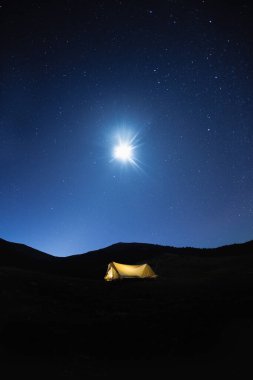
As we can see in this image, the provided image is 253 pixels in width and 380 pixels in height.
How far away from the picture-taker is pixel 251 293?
21484 mm

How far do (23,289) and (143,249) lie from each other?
6570 cm

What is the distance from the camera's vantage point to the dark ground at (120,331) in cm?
992

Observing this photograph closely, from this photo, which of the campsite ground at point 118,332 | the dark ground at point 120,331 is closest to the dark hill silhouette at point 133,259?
the dark ground at point 120,331

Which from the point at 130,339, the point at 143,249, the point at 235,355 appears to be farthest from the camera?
the point at 143,249

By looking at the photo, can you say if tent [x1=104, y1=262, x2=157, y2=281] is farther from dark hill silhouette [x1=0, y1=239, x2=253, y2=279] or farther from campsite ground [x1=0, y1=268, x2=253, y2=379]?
campsite ground [x1=0, y1=268, x2=253, y2=379]

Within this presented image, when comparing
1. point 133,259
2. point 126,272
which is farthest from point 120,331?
point 133,259

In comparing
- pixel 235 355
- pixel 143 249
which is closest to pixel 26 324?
pixel 235 355

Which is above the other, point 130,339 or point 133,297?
point 133,297

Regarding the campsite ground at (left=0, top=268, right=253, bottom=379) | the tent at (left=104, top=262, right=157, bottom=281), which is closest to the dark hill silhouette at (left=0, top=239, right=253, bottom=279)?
the tent at (left=104, top=262, right=157, bottom=281)

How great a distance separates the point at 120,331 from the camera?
13.7m

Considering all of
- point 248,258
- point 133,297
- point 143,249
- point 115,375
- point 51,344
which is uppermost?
point 143,249

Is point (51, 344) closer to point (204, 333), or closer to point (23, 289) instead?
point (204, 333)

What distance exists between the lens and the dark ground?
992cm

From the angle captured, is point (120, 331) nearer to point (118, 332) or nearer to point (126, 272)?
point (118, 332)
